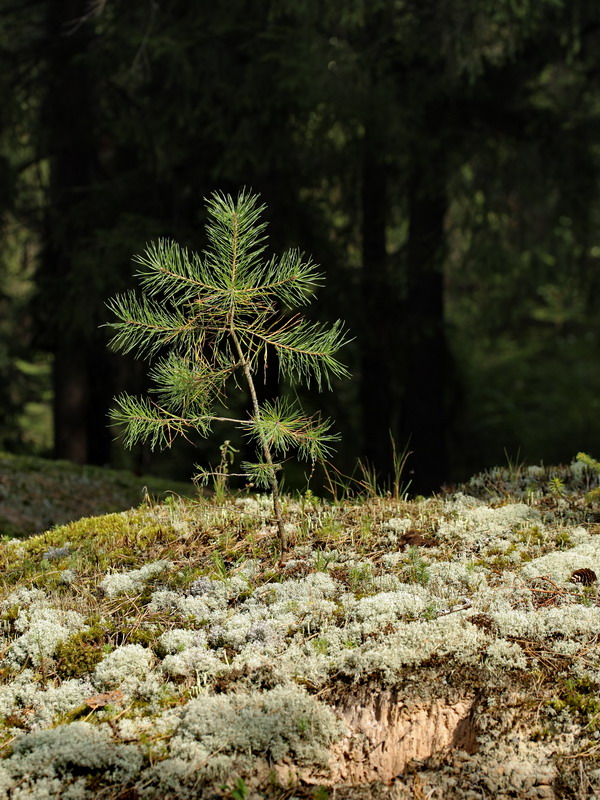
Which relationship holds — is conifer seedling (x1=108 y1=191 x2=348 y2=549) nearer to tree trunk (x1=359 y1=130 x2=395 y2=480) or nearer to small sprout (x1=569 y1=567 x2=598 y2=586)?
small sprout (x1=569 y1=567 x2=598 y2=586)

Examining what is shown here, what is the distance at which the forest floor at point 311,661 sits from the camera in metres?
3.18

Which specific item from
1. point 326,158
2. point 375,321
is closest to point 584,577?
point 375,321

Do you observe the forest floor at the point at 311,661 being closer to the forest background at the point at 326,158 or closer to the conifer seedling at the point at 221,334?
the conifer seedling at the point at 221,334

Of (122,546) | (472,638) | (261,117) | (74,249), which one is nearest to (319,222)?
(261,117)

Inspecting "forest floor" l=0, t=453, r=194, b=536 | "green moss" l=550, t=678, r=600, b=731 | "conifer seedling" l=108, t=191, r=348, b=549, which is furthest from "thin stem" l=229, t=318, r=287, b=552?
"forest floor" l=0, t=453, r=194, b=536

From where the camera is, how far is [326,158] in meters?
10.7

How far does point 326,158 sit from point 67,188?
12.8ft

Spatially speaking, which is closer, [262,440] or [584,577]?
[584,577]

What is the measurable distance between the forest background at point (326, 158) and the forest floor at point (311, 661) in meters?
4.01

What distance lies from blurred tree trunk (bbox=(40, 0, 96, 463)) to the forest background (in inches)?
1.3

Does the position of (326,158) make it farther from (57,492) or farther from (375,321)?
(57,492)

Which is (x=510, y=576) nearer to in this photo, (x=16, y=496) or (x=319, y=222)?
(x=16, y=496)

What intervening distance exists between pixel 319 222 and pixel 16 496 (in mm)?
5431

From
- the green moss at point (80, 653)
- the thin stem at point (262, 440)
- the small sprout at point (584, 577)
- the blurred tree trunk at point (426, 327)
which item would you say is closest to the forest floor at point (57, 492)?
the thin stem at point (262, 440)
